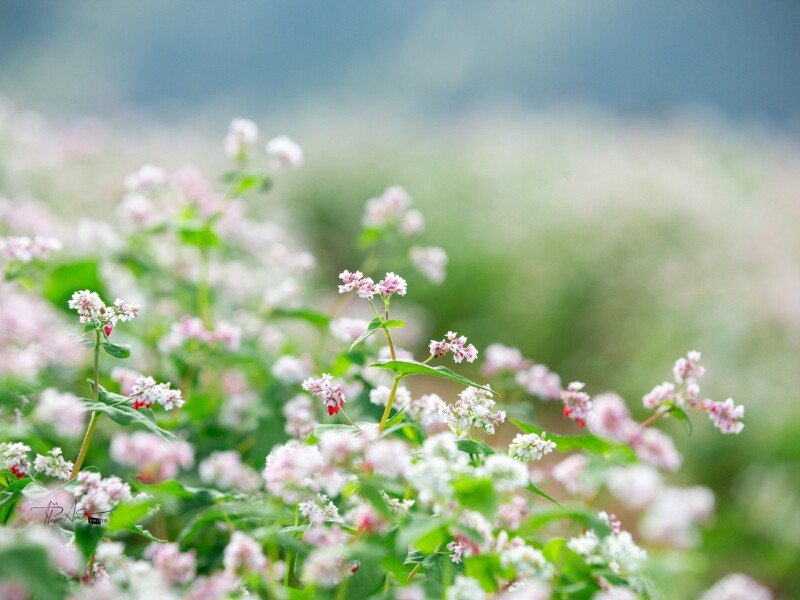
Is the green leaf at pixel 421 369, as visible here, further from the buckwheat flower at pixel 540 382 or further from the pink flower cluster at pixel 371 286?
the buckwheat flower at pixel 540 382

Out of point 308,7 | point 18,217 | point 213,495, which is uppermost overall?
point 308,7

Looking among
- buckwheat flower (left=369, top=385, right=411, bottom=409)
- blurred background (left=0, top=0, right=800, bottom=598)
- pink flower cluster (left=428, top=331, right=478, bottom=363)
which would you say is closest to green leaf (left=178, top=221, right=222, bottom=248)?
buckwheat flower (left=369, top=385, right=411, bottom=409)

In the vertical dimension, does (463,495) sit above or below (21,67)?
below

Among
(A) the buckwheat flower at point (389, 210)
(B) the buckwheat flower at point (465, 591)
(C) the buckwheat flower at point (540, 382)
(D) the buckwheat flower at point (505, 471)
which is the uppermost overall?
(A) the buckwheat flower at point (389, 210)

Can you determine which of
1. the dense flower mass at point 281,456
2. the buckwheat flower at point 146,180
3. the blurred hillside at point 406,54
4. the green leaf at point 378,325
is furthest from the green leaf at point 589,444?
the blurred hillside at point 406,54

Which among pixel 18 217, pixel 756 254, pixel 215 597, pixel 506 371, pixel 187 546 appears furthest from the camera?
pixel 756 254

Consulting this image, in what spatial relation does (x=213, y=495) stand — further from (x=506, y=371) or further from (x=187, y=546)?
(x=506, y=371)

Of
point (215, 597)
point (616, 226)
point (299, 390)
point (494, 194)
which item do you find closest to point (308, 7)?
point (494, 194)
